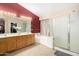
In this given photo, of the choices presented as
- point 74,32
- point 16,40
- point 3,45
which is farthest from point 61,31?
point 3,45

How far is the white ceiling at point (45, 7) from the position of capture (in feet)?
6.28

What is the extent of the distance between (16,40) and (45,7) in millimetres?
1004

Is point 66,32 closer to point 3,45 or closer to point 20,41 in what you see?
point 20,41

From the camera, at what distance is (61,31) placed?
2252 mm

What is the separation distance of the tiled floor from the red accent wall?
0.35 meters

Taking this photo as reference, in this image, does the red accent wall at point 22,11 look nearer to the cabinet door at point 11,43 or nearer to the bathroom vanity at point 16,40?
the bathroom vanity at point 16,40

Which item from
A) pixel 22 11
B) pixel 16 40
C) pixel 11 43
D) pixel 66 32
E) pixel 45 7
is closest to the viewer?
pixel 45 7

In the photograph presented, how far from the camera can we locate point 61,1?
71.2 inches

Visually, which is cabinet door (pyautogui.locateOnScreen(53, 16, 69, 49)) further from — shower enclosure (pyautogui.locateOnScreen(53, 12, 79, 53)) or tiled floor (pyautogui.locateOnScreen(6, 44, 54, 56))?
tiled floor (pyautogui.locateOnScreen(6, 44, 54, 56))

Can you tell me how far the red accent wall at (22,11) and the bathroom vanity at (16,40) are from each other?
0.59 ft

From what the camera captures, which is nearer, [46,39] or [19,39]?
[46,39]

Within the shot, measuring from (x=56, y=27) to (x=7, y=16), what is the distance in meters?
1.09

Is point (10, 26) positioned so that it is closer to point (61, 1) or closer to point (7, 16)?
point (7, 16)

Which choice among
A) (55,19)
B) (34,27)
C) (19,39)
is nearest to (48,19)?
(55,19)
